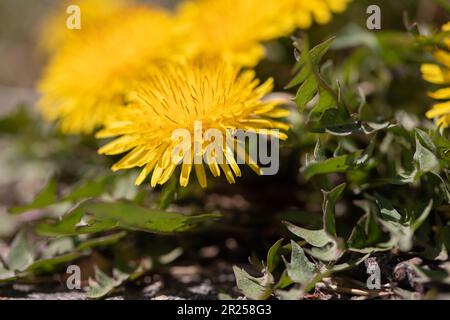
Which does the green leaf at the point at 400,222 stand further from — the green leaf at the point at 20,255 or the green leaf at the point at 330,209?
the green leaf at the point at 20,255

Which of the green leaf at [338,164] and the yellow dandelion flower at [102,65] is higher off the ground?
the yellow dandelion flower at [102,65]

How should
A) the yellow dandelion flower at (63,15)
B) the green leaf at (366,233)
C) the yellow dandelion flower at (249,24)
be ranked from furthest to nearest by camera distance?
the yellow dandelion flower at (63,15), the yellow dandelion flower at (249,24), the green leaf at (366,233)

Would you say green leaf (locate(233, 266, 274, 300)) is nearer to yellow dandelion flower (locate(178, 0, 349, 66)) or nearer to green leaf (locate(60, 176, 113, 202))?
green leaf (locate(60, 176, 113, 202))

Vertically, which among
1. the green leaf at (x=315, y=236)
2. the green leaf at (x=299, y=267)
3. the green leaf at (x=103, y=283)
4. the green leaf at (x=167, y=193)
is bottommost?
the green leaf at (x=103, y=283)

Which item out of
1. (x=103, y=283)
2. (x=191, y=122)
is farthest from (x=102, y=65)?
(x=103, y=283)

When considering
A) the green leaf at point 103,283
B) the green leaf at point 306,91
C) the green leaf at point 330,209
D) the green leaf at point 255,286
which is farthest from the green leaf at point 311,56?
the green leaf at point 103,283

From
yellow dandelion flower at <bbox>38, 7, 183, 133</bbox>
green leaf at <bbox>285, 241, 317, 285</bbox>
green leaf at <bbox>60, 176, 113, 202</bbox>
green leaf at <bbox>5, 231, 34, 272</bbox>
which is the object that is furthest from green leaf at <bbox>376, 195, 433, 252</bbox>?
green leaf at <bbox>5, 231, 34, 272</bbox>

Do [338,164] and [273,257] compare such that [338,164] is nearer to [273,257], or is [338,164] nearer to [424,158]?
[424,158]

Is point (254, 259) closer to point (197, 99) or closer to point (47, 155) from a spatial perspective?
point (197, 99)
